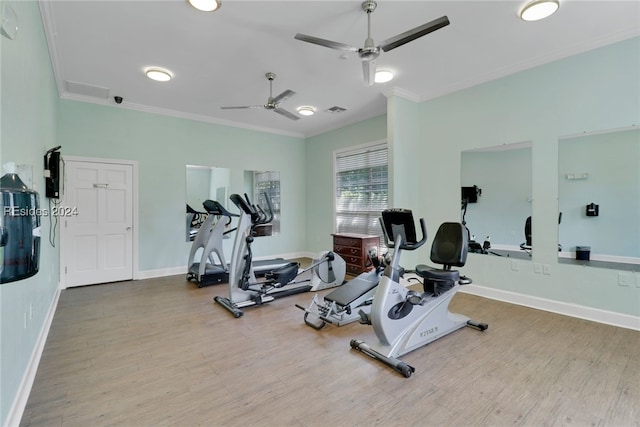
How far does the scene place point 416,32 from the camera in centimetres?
239

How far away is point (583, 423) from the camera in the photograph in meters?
1.77

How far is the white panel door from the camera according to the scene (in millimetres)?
4641

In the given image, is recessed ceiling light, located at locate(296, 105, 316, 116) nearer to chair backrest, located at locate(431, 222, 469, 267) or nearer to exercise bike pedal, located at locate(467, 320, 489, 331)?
chair backrest, located at locate(431, 222, 469, 267)

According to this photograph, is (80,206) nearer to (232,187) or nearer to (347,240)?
(232,187)

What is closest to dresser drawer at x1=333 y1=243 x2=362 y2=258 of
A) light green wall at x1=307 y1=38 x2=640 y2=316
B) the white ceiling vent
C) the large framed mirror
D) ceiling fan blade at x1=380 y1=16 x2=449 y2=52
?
light green wall at x1=307 y1=38 x2=640 y2=316

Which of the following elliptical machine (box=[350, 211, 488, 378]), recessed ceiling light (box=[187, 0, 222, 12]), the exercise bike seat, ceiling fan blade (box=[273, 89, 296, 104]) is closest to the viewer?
elliptical machine (box=[350, 211, 488, 378])

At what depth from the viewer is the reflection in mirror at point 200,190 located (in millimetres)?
5703

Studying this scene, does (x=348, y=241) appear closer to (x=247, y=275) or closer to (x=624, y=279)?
(x=247, y=275)

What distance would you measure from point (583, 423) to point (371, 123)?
517cm

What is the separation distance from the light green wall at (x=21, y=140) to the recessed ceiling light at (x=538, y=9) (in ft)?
12.6

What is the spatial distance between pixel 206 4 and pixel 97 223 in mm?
3954

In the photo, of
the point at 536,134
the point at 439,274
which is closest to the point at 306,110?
the point at 536,134

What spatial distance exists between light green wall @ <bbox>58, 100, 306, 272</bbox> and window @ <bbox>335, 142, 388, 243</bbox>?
1.72 metres

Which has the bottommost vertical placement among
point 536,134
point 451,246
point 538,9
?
point 451,246
